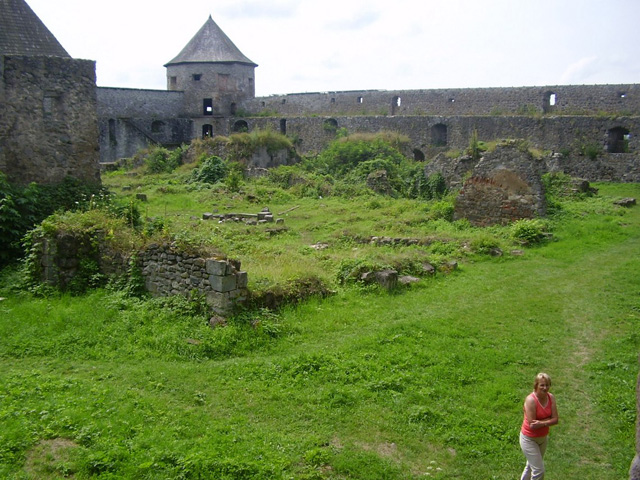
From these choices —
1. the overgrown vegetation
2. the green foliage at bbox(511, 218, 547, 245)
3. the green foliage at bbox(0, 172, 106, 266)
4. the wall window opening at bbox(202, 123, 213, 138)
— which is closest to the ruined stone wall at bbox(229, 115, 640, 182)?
the wall window opening at bbox(202, 123, 213, 138)

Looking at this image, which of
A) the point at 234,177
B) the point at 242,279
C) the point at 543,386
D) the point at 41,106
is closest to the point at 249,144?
the point at 234,177

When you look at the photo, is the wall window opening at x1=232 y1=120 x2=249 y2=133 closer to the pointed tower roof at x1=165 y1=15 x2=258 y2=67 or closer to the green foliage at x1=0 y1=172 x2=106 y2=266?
the pointed tower roof at x1=165 y1=15 x2=258 y2=67

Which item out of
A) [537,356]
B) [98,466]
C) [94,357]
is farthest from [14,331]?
[537,356]

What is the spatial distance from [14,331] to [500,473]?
699cm

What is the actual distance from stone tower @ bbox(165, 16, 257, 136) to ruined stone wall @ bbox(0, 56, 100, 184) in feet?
77.4

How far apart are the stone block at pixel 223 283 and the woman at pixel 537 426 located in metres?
4.91

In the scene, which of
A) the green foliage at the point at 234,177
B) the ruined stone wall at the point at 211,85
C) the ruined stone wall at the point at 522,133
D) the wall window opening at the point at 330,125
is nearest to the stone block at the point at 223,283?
the green foliage at the point at 234,177

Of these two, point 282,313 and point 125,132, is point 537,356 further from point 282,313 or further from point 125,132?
point 125,132

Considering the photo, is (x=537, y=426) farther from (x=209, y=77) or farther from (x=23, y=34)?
(x=209, y=77)

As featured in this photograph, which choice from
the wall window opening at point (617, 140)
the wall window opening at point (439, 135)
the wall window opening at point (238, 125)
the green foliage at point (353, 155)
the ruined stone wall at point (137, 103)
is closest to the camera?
the wall window opening at point (617, 140)

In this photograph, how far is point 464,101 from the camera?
103ft

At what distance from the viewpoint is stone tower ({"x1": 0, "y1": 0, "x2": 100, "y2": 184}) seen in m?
14.9

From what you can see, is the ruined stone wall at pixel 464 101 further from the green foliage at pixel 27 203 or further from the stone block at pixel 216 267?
the stone block at pixel 216 267

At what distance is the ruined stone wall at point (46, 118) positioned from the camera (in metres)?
14.9
